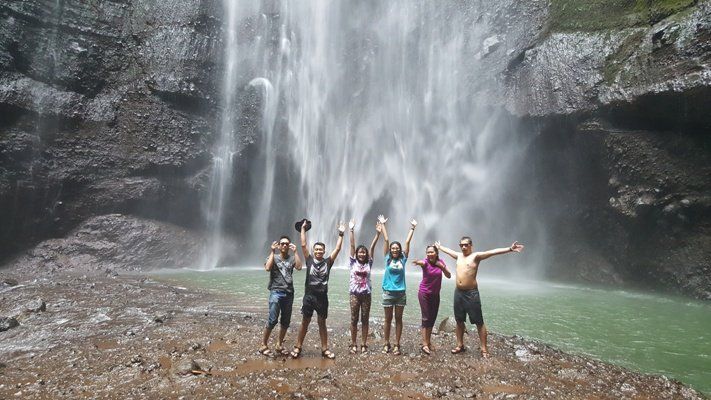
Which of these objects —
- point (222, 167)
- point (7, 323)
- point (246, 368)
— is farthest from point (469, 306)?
point (222, 167)

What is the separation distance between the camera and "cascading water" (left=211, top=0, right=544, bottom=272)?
24.5 m

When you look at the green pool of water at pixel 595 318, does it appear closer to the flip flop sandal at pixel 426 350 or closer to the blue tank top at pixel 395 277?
the flip flop sandal at pixel 426 350

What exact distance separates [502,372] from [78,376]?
5.72 m

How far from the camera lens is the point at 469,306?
6.13 m

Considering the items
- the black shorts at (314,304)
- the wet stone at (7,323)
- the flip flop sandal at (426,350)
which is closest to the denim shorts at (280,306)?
the black shorts at (314,304)

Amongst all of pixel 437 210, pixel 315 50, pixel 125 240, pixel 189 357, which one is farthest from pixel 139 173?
pixel 189 357

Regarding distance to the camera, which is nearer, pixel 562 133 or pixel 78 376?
pixel 78 376

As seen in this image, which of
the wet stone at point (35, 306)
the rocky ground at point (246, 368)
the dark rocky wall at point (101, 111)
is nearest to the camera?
the rocky ground at point (246, 368)

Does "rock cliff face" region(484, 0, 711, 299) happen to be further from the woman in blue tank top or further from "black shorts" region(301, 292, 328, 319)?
"black shorts" region(301, 292, 328, 319)

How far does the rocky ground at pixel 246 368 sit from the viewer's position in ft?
15.5

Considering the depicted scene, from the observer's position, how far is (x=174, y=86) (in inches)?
948

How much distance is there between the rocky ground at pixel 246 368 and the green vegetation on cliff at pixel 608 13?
56.8ft

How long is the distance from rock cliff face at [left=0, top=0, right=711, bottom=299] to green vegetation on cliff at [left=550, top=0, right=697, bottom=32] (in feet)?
0.25

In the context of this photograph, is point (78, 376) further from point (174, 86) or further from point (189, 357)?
point (174, 86)
